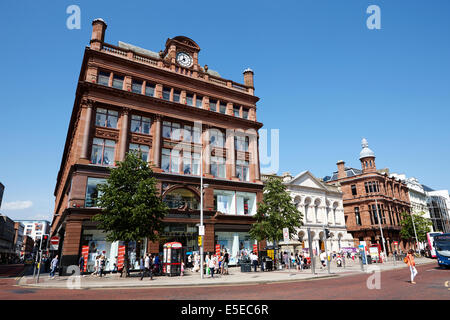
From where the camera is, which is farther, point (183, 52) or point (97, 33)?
point (183, 52)

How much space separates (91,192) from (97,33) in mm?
17689

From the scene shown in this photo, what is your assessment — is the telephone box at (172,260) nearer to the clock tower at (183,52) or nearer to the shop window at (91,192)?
the shop window at (91,192)

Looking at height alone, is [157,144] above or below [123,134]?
below

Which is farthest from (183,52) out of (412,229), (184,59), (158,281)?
(412,229)

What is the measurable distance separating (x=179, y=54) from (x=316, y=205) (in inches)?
1390

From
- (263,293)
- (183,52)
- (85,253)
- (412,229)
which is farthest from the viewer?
→ (412,229)

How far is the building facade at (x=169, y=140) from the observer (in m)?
27.3

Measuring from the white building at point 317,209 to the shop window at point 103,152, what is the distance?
28.8 meters

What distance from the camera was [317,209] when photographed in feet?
170

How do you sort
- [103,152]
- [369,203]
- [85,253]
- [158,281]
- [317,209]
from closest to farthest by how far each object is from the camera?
[158,281], [85,253], [103,152], [317,209], [369,203]

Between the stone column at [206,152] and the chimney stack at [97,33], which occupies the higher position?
the chimney stack at [97,33]

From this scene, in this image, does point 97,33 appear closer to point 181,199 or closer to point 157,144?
point 157,144

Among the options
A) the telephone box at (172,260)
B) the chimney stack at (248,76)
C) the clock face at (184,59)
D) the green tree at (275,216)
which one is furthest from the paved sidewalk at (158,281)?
the chimney stack at (248,76)
